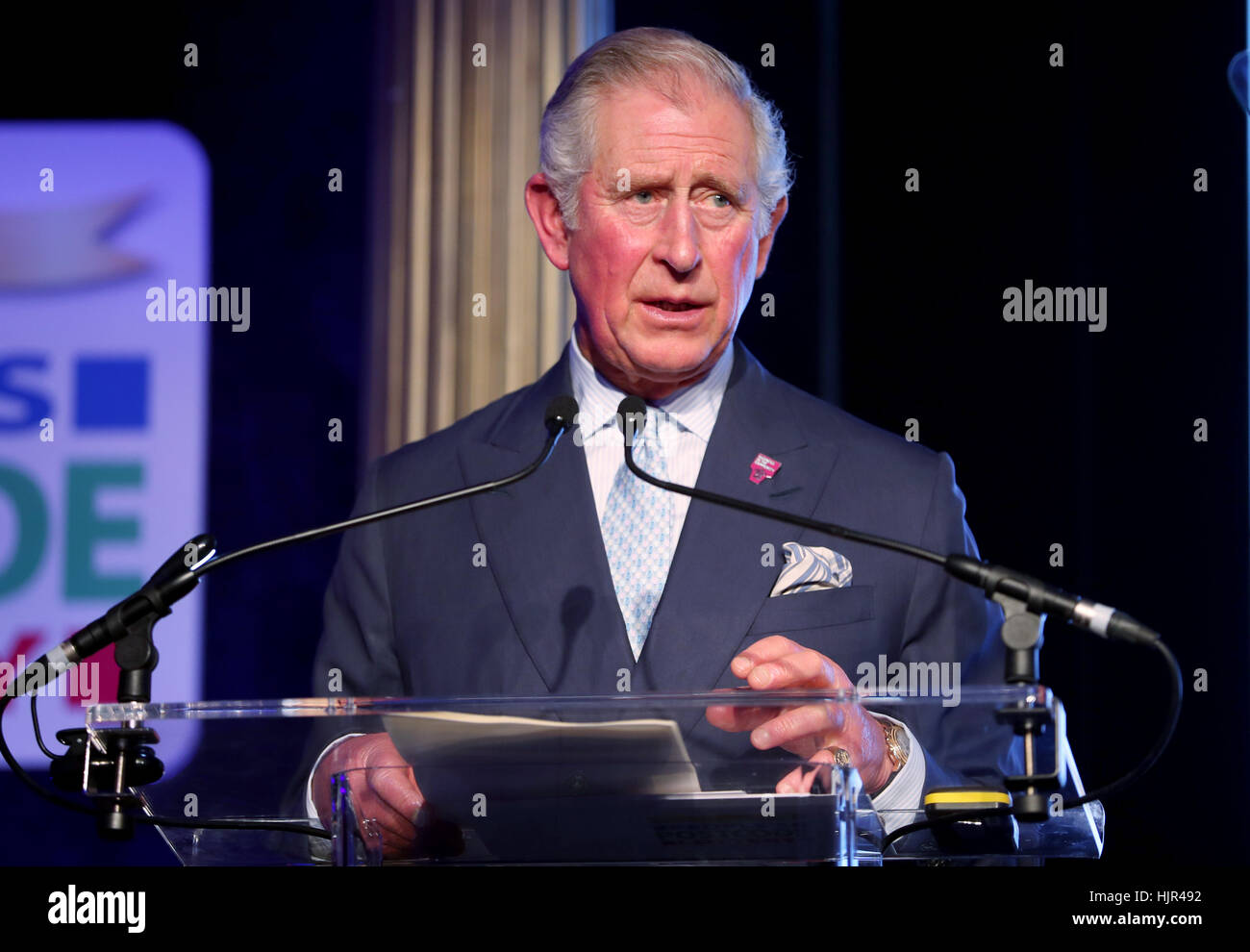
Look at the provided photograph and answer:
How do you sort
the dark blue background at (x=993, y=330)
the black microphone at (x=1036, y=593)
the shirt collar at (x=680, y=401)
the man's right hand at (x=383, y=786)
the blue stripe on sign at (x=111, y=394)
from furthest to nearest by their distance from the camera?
the blue stripe on sign at (x=111, y=394)
the dark blue background at (x=993, y=330)
the shirt collar at (x=680, y=401)
the man's right hand at (x=383, y=786)
the black microphone at (x=1036, y=593)

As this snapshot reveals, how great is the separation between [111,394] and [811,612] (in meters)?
1.64

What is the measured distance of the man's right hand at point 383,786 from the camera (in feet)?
4.61

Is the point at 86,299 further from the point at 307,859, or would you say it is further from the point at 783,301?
the point at 307,859

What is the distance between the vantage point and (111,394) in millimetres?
3035

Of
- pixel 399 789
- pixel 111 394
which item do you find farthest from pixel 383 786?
pixel 111 394

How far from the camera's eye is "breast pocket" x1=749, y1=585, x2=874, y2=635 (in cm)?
206

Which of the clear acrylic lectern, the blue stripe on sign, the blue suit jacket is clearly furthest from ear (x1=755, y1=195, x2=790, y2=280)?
the blue stripe on sign

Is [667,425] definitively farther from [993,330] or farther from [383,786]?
[383,786]

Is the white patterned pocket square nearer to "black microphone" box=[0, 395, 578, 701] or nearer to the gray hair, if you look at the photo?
the gray hair

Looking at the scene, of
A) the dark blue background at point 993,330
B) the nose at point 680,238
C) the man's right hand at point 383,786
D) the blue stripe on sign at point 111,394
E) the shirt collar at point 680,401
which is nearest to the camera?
the man's right hand at point 383,786

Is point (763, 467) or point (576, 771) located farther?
point (763, 467)

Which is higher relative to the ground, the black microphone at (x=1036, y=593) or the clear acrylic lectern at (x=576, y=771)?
the black microphone at (x=1036, y=593)

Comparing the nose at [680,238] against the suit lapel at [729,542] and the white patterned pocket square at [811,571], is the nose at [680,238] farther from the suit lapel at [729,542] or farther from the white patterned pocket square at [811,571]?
the white patterned pocket square at [811,571]

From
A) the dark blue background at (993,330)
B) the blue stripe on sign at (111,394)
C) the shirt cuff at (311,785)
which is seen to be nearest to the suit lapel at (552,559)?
the shirt cuff at (311,785)
